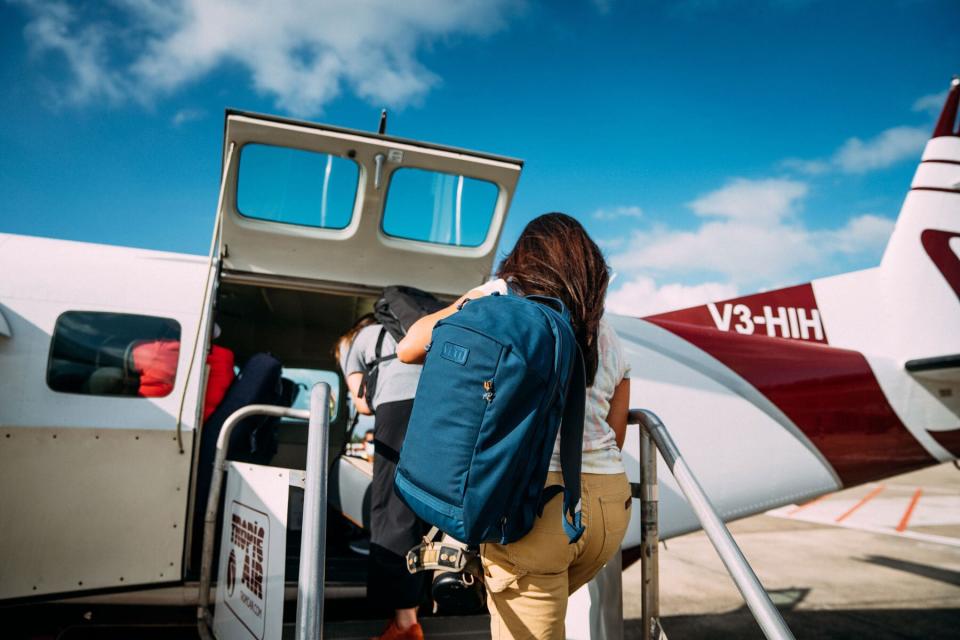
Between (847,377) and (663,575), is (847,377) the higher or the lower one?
the higher one

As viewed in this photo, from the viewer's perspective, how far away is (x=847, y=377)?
15.0 feet

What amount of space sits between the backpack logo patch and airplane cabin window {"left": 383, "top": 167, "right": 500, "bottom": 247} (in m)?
2.28

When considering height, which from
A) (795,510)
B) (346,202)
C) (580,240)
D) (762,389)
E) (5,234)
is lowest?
(795,510)

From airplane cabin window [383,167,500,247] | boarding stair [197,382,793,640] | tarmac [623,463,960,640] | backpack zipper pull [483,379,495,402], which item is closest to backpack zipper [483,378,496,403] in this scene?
backpack zipper pull [483,379,495,402]

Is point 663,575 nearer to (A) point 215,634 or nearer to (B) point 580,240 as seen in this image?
(A) point 215,634

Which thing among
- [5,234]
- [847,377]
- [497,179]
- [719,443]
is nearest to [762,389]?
[719,443]

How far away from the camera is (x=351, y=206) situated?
3391mm

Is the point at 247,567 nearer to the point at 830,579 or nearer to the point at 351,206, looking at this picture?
the point at 351,206

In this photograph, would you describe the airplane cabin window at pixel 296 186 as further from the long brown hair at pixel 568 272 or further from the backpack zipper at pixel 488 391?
the backpack zipper at pixel 488 391

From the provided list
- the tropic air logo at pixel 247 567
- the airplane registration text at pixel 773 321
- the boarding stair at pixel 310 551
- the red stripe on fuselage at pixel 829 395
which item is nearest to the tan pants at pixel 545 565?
the boarding stair at pixel 310 551

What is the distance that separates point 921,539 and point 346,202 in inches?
406

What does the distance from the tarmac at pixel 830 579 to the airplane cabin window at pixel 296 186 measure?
412 centimetres

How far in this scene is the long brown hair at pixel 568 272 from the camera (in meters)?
1.43

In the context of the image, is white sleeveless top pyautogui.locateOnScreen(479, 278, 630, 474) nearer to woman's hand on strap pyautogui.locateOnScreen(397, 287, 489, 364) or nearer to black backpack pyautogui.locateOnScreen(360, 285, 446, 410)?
woman's hand on strap pyautogui.locateOnScreen(397, 287, 489, 364)
